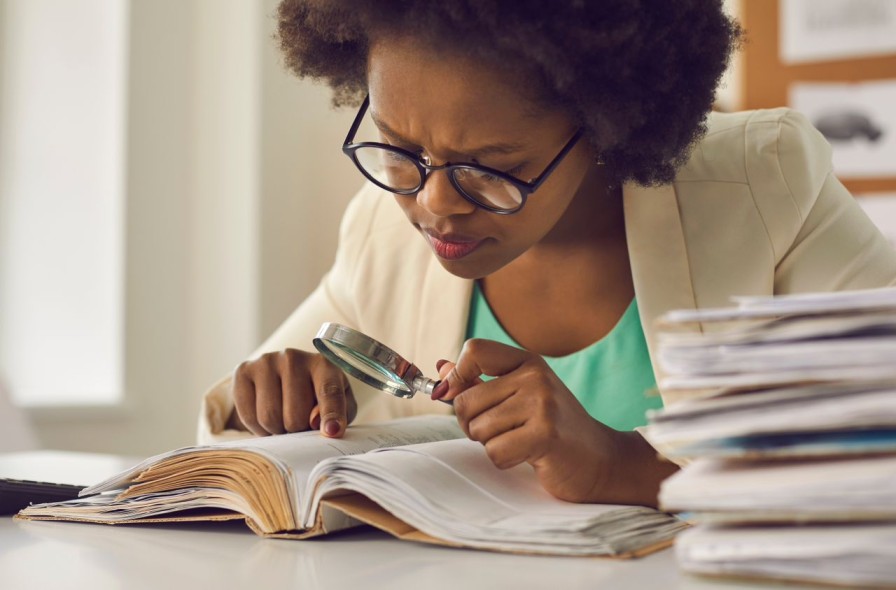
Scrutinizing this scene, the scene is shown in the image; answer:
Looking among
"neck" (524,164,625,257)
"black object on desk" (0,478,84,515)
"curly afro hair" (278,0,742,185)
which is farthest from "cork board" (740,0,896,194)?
"black object on desk" (0,478,84,515)

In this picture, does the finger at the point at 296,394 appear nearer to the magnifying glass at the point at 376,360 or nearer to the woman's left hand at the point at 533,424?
the magnifying glass at the point at 376,360

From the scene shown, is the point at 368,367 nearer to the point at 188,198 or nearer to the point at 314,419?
the point at 314,419

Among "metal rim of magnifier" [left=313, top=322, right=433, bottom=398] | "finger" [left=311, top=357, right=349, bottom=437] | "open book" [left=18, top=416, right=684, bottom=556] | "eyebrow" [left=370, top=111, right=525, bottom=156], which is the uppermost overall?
"eyebrow" [left=370, top=111, right=525, bottom=156]

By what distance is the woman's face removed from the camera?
3.47 feet

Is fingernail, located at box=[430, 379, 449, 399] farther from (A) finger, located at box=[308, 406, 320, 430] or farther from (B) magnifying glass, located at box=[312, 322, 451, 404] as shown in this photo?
(A) finger, located at box=[308, 406, 320, 430]

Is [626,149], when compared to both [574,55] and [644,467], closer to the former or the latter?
[574,55]

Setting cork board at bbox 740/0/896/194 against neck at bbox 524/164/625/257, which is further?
cork board at bbox 740/0/896/194

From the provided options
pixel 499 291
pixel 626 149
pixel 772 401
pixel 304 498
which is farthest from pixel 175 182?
pixel 772 401

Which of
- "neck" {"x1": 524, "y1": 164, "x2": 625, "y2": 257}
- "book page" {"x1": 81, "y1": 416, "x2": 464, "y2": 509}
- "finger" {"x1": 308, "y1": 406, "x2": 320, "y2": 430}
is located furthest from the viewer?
"neck" {"x1": 524, "y1": 164, "x2": 625, "y2": 257}

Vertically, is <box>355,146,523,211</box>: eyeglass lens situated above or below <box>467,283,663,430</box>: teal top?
above

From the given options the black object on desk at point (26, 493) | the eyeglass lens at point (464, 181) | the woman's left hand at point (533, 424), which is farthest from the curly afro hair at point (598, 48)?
the black object on desk at point (26, 493)

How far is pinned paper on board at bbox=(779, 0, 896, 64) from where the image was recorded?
268 centimetres

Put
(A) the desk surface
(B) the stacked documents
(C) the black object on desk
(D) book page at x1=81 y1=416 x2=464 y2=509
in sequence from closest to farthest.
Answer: (B) the stacked documents
(A) the desk surface
(D) book page at x1=81 y1=416 x2=464 y2=509
(C) the black object on desk

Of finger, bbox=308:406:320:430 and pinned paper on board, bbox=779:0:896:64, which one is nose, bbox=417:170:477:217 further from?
pinned paper on board, bbox=779:0:896:64
